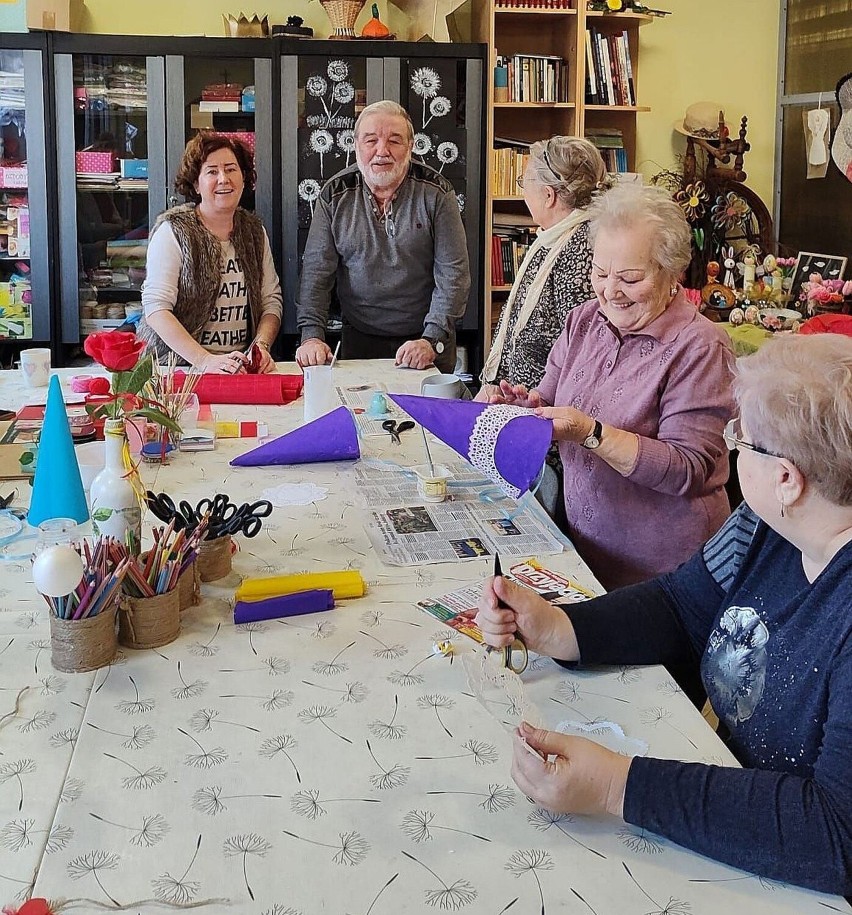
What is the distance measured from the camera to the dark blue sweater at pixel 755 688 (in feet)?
3.22

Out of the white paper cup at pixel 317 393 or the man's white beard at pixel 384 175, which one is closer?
the white paper cup at pixel 317 393

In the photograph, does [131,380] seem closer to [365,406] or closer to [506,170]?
[365,406]

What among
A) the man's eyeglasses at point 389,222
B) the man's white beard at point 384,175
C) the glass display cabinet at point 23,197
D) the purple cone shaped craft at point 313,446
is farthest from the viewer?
the glass display cabinet at point 23,197

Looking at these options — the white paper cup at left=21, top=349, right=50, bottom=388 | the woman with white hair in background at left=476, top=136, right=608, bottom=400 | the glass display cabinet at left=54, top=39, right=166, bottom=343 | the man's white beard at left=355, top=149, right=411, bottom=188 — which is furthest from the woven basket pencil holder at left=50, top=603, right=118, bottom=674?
the glass display cabinet at left=54, top=39, right=166, bottom=343

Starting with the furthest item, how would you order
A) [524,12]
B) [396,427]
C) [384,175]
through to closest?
[524,12], [384,175], [396,427]

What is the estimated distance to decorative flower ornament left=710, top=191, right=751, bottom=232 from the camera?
16.2 ft

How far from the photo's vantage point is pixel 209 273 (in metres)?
3.29

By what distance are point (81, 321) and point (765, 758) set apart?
426 cm

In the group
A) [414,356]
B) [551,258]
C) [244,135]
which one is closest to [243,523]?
[551,258]

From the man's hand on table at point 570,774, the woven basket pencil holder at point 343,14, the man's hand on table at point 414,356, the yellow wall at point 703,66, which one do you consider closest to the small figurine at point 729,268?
the yellow wall at point 703,66

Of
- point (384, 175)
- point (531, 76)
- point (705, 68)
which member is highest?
point (705, 68)

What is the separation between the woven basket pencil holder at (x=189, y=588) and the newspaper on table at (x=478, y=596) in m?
0.32

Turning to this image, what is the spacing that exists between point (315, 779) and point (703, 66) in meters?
4.84

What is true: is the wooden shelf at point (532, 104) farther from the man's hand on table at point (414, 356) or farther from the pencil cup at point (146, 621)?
the pencil cup at point (146, 621)
